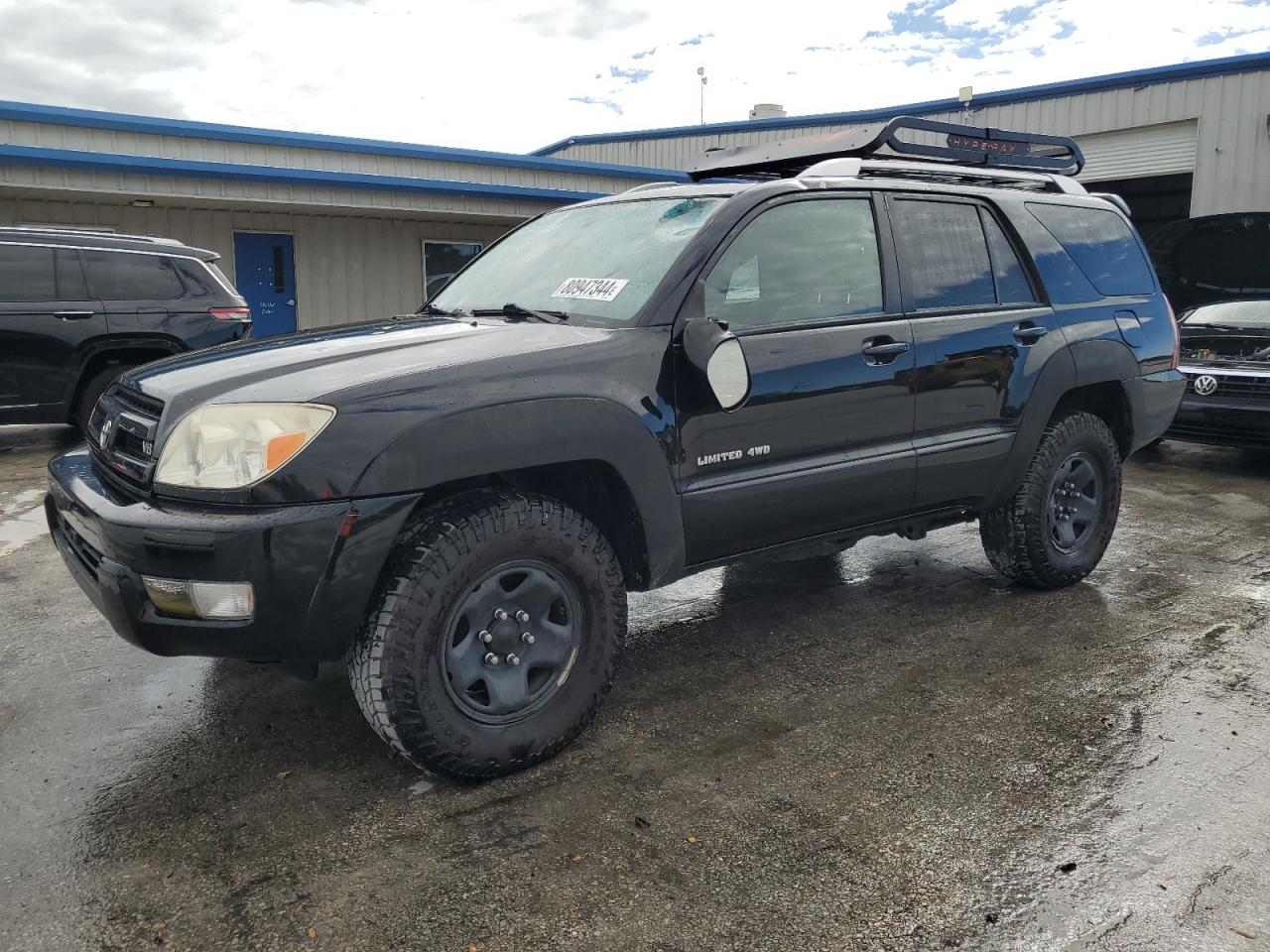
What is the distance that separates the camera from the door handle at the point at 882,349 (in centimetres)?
352

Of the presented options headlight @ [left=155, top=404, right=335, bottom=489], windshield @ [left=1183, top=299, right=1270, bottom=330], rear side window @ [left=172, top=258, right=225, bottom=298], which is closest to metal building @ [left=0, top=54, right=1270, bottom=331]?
rear side window @ [left=172, top=258, right=225, bottom=298]

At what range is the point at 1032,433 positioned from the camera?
4195mm

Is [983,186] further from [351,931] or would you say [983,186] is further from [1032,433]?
[351,931]

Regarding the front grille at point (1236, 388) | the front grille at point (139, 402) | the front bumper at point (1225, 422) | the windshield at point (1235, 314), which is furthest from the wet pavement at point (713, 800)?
the windshield at point (1235, 314)

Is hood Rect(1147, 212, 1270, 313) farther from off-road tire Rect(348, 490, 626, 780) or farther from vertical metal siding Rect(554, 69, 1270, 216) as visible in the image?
off-road tire Rect(348, 490, 626, 780)

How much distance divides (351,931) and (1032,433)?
129 inches

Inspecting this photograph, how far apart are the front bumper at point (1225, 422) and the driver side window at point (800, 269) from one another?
5198mm

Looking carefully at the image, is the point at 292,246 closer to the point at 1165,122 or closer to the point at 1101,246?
the point at 1101,246

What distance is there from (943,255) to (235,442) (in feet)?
8.96

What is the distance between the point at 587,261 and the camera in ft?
11.6

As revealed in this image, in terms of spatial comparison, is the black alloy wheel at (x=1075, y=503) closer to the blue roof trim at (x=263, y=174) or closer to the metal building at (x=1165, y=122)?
the blue roof trim at (x=263, y=174)

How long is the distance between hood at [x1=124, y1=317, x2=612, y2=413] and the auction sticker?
0.70 ft

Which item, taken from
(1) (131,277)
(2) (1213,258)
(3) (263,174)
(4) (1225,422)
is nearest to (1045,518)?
(4) (1225,422)

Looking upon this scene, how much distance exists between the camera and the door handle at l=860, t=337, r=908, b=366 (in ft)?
11.5
